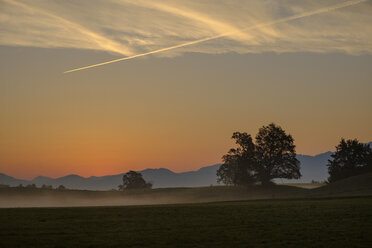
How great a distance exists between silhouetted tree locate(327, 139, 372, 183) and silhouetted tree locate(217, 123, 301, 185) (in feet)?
38.0

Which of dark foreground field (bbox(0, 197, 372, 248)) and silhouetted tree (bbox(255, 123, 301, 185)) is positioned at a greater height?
silhouetted tree (bbox(255, 123, 301, 185))

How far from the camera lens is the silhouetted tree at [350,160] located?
345ft

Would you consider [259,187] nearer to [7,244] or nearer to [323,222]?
[323,222]

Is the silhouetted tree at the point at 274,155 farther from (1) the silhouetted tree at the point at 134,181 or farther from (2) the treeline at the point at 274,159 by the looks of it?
(1) the silhouetted tree at the point at 134,181

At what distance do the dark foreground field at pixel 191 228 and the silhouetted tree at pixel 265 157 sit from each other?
62.9 metres

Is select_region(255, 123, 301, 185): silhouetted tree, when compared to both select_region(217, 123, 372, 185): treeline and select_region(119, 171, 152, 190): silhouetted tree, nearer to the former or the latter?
select_region(217, 123, 372, 185): treeline

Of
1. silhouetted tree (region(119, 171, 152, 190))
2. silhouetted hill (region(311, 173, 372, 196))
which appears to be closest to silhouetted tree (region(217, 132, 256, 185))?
silhouetted hill (region(311, 173, 372, 196))

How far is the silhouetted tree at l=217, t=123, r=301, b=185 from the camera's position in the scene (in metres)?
102

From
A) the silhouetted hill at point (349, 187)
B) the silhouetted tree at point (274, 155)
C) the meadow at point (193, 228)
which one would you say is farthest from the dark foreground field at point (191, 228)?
the silhouetted tree at point (274, 155)

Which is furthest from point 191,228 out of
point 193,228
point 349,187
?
point 349,187

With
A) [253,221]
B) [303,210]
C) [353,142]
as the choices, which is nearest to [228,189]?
[353,142]

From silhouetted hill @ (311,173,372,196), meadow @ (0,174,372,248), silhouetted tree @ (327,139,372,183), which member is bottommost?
meadow @ (0,174,372,248)

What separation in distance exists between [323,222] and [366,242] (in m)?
7.36

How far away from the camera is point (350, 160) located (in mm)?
106312
